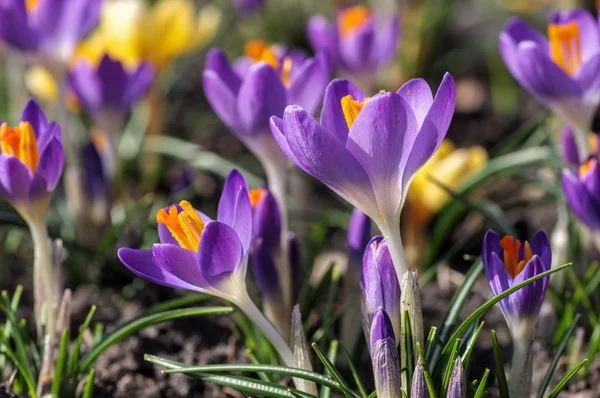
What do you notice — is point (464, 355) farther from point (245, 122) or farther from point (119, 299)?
point (119, 299)

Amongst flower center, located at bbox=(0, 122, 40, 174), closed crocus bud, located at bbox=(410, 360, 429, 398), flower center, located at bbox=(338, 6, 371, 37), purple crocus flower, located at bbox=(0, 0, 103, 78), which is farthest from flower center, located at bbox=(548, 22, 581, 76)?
purple crocus flower, located at bbox=(0, 0, 103, 78)

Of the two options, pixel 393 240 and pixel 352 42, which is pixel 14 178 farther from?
pixel 352 42

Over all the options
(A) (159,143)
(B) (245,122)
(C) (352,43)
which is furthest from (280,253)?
(A) (159,143)

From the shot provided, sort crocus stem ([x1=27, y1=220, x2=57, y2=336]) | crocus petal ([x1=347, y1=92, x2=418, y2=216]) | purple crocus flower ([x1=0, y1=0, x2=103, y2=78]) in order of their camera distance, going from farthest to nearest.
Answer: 1. purple crocus flower ([x1=0, y1=0, x2=103, y2=78])
2. crocus stem ([x1=27, y1=220, x2=57, y2=336])
3. crocus petal ([x1=347, y1=92, x2=418, y2=216])

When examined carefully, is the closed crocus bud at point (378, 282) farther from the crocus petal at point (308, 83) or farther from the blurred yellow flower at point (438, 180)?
the blurred yellow flower at point (438, 180)

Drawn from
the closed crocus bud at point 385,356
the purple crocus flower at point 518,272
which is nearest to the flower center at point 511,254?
the purple crocus flower at point 518,272

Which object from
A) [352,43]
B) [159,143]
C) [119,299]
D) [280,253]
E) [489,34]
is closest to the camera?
[280,253]

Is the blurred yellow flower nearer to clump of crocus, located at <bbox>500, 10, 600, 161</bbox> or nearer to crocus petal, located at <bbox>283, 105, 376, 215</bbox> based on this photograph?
clump of crocus, located at <bbox>500, 10, 600, 161</bbox>

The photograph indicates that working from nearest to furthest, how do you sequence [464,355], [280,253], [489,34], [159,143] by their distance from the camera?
[464,355] < [280,253] < [159,143] < [489,34]
